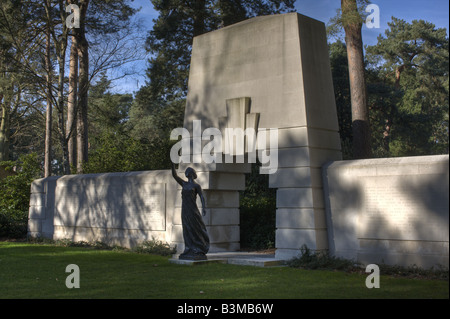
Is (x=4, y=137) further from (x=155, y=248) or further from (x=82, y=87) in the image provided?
(x=155, y=248)

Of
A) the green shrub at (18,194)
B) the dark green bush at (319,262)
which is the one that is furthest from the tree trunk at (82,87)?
the dark green bush at (319,262)

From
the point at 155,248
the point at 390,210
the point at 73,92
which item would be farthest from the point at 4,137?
the point at 390,210

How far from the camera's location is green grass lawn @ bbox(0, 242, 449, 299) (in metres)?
7.82

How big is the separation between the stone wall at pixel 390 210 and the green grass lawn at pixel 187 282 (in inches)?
30.4

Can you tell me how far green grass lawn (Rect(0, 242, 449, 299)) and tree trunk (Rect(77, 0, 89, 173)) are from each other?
9.88 metres

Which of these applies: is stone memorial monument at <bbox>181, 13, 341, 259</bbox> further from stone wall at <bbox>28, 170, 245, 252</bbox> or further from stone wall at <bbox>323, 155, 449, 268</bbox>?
stone wall at <bbox>323, 155, 449, 268</bbox>

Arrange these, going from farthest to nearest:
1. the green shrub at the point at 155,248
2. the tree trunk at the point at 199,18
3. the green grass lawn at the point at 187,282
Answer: the tree trunk at the point at 199,18 < the green shrub at the point at 155,248 < the green grass lawn at the point at 187,282

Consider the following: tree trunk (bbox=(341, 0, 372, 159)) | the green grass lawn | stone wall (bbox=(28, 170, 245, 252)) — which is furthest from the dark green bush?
tree trunk (bbox=(341, 0, 372, 159))

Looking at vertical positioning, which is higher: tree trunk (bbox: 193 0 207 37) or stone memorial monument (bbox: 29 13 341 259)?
tree trunk (bbox: 193 0 207 37)

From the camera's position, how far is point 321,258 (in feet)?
34.5

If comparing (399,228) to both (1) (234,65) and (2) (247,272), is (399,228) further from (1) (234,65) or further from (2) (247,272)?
(1) (234,65)

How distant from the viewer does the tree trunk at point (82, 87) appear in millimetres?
20594

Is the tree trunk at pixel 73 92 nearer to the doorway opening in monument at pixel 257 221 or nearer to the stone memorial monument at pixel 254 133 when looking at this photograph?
the stone memorial monument at pixel 254 133
